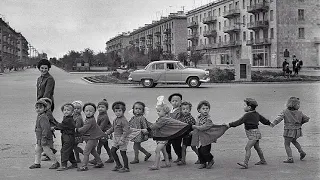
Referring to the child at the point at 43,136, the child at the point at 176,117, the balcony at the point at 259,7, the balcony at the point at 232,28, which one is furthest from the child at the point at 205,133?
the balcony at the point at 232,28

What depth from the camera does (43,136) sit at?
595 cm

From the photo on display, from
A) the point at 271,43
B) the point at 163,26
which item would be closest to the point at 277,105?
the point at 271,43

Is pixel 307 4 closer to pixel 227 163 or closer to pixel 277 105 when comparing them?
pixel 277 105

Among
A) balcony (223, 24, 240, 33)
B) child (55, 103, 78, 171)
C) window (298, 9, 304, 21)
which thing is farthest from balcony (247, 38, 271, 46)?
child (55, 103, 78, 171)

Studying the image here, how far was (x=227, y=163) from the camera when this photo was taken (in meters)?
6.04

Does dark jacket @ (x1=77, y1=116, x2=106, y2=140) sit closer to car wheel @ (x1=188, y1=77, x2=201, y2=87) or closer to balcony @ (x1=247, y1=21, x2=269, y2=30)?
car wheel @ (x1=188, y1=77, x2=201, y2=87)

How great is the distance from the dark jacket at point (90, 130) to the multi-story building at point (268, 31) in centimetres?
4288

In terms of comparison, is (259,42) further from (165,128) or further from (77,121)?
(77,121)

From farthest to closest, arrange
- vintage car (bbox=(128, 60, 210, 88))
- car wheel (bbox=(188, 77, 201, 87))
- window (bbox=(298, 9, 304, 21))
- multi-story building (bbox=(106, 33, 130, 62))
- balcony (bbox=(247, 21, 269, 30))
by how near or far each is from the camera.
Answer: multi-story building (bbox=(106, 33, 130, 62))
balcony (bbox=(247, 21, 269, 30))
window (bbox=(298, 9, 304, 21))
vintage car (bbox=(128, 60, 210, 88))
car wheel (bbox=(188, 77, 201, 87))

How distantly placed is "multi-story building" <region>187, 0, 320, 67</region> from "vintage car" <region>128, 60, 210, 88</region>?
933 inches

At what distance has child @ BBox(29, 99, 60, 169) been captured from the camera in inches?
232

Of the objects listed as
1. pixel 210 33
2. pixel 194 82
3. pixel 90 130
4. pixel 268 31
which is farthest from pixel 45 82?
pixel 210 33

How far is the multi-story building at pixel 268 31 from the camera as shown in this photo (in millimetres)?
54688

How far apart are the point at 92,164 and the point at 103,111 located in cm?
83
